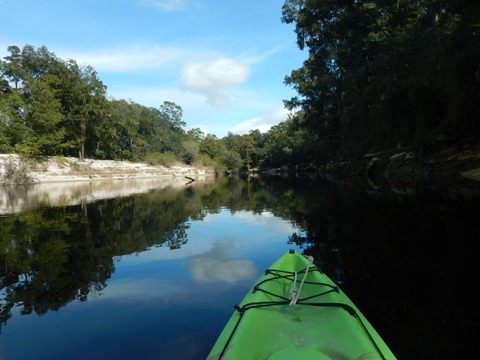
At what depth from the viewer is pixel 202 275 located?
648 centimetres

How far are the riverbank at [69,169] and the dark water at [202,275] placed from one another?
3108cm

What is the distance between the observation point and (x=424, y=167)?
22.8 m

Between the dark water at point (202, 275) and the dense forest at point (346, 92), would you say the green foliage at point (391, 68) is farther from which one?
the dark water at point (202, 275)

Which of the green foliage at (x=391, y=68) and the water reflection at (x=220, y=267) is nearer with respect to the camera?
the water reflection at (x=220, y=267)

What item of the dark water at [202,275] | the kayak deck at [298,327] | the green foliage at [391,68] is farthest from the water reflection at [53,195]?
the green foliage at [391,68]

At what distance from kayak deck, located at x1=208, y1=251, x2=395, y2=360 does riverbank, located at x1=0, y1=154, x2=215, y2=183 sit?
1694 inches

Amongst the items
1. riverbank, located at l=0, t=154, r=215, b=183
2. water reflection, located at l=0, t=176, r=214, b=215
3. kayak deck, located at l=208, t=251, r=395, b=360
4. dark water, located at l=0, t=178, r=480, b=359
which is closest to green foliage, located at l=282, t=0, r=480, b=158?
dark water, located at l=0, t=178, r=480, b=359

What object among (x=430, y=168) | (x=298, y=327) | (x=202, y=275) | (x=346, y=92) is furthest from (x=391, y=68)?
(x=298, y=327)

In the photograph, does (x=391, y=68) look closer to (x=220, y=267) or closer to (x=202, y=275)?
(x=220, y=267)

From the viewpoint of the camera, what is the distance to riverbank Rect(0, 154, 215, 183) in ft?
124

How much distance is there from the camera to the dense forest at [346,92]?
1831 cm

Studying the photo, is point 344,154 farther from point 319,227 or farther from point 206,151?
point 206,151

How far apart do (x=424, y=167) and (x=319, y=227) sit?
16450 mm

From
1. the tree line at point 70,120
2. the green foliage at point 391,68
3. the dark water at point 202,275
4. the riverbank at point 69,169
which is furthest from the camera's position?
the tree line at point 70,120
